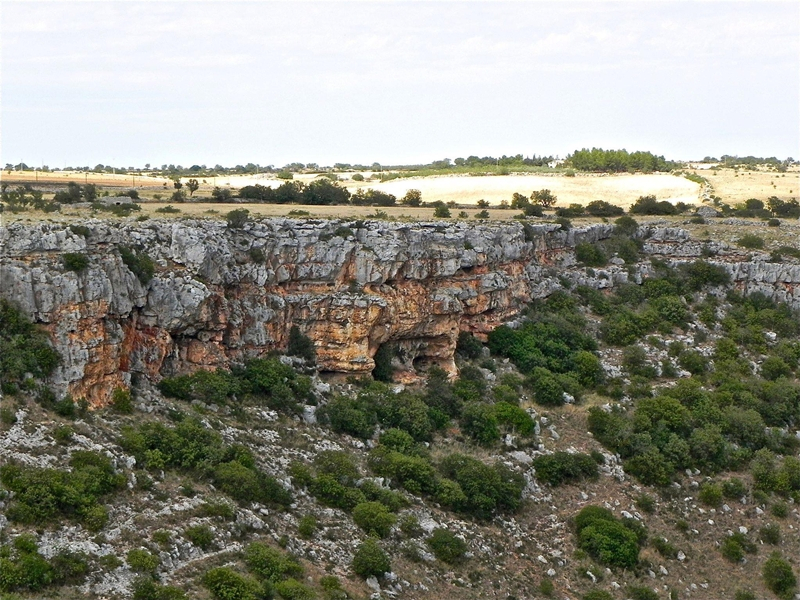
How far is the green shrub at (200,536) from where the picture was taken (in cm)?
2498

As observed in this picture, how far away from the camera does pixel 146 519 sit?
985 inches

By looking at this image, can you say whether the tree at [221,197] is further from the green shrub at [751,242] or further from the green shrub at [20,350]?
the green shrub at [751,242]

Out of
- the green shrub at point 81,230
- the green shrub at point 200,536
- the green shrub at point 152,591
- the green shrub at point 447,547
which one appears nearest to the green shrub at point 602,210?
the green shrub at point 447,547

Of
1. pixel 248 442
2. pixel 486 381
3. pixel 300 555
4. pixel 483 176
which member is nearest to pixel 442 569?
pixel 300 555

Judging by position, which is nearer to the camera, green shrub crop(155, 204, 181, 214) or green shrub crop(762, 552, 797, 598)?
green shrub crop(762, 552, 797, 598)

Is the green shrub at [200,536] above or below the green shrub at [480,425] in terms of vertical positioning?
above

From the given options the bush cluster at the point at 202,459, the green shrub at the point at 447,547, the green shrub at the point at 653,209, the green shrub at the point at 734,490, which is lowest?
the green shrub at the point at 734,490

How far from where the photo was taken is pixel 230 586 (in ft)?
76.6

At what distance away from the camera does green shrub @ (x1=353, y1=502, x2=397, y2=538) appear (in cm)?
2912

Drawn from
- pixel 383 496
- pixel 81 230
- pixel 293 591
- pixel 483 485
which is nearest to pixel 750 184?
pixel 483 485

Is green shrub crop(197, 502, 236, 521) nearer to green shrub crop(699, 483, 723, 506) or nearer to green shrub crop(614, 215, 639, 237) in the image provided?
green shrub crop(699, 483, 723, 506)

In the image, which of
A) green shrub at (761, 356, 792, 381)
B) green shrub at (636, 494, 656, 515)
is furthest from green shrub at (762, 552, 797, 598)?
green shrub at (761, 356, 792, 381)

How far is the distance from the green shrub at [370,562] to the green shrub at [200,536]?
4.19m

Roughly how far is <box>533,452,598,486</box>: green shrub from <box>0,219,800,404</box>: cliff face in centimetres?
799
